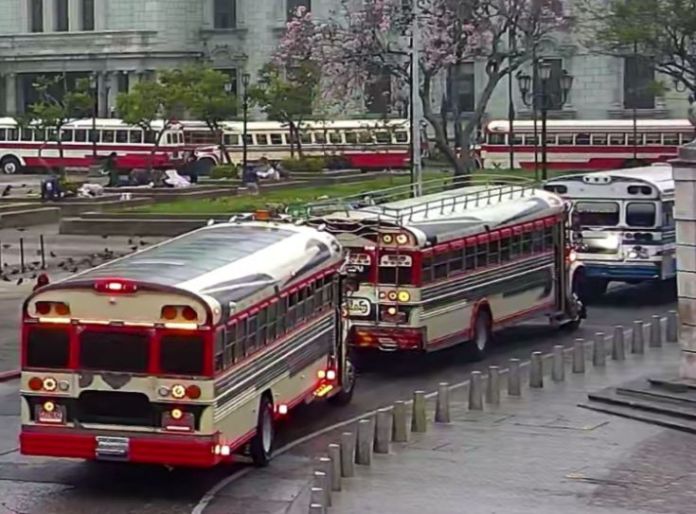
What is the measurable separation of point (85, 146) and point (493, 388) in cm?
5694

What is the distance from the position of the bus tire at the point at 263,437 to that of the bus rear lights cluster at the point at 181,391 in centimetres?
173

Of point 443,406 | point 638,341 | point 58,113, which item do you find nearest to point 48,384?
point 443,406

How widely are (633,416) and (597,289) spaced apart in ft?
45.8

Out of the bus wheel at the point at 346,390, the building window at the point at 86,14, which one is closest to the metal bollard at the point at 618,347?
the bus wheel at the point at 346,390

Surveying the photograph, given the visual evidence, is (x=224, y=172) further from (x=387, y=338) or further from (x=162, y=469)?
(x=162, y=469)

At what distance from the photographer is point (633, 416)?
72.3ft

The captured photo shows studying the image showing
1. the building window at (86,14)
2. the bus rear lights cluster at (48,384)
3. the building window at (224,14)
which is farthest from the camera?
A: the building window at (86,14)

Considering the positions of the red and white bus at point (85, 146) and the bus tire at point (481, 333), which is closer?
the bus tire at point (481, 333)

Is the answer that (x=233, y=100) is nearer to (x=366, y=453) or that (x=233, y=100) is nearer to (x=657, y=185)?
(x=657, y=185)

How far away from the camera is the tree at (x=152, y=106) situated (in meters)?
73.1

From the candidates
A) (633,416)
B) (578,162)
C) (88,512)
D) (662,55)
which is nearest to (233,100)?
(578,162)

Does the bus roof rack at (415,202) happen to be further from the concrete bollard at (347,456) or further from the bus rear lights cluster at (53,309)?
the bus rear lights cluster at (53,309)

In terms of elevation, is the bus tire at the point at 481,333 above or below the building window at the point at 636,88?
below

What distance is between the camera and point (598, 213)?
3444cm
